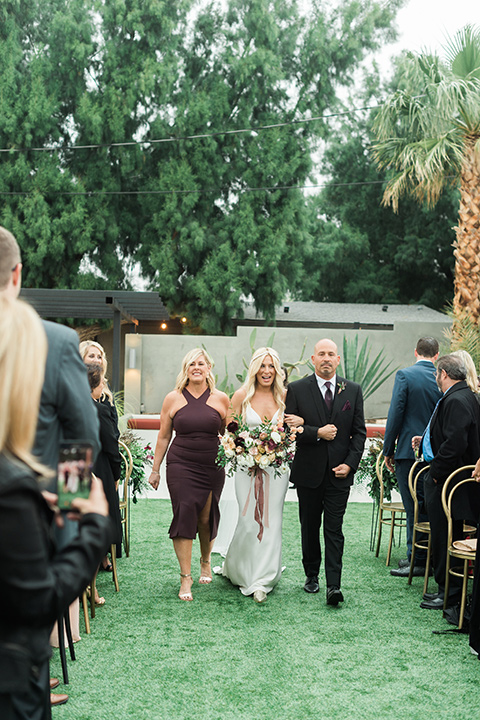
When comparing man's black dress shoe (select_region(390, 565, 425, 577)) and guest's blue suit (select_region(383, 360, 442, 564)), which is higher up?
guest's blue suit (select_region(383, 360, 442, 564))

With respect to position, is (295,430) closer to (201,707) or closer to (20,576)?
(201,707)

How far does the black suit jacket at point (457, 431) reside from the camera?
572 centimetres

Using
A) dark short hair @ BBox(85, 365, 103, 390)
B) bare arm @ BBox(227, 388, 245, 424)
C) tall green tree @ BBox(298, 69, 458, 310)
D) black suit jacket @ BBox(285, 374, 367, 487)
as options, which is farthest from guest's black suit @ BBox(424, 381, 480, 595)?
tall green tree @ BBox(298, 69, 458, 310)

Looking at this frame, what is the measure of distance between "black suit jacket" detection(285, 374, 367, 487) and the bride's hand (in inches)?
2.2

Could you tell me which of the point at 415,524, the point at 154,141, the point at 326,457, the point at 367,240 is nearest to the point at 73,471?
the point at 326,457

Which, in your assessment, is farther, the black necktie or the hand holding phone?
the black necktie

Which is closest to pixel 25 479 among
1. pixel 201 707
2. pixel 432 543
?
pixel 201 707

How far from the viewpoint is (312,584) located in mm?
6602

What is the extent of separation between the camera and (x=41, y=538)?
1.68m

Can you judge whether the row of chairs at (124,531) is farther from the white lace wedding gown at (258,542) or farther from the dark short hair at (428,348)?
the dark short hair at (428,348)

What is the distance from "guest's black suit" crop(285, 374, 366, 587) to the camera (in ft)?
20.4

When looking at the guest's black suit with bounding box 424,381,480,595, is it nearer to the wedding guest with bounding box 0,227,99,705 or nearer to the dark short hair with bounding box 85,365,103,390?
the dark short hair with bounding box 85,365,103,390

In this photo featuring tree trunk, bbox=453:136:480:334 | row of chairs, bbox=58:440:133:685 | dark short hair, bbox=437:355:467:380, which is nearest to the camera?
row of chairs, bbox=58:440:133:685

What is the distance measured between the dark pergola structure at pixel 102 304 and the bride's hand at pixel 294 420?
29.6ft
